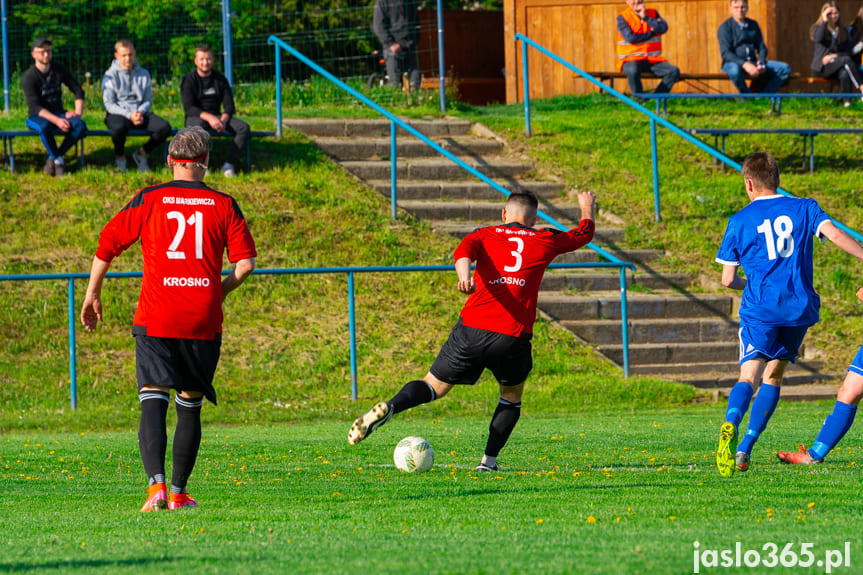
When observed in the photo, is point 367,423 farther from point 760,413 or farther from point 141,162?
point 141,162

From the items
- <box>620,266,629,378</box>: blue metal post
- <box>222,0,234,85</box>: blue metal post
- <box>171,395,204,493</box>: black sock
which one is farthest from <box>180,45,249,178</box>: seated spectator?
<box>171,395,204,493</box>: black sock

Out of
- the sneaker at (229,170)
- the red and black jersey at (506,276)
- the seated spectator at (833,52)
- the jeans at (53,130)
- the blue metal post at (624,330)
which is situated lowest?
the blue metal post at (624,330)

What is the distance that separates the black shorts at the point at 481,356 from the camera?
7.42 meters

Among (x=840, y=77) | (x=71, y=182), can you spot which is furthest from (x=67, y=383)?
(x=840, y=77)

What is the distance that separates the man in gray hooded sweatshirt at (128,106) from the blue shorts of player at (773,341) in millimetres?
11225

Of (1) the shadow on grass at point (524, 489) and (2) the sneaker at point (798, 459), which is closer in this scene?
(1) the shadow on grass at point (524, 489)

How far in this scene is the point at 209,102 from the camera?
17.0 m

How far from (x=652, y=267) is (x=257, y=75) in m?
9.94

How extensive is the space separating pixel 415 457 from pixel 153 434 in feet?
6.77

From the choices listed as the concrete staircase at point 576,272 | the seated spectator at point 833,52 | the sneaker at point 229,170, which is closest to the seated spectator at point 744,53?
the seated spectator at point 833,52

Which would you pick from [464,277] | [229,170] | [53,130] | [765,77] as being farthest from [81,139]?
[765,77]

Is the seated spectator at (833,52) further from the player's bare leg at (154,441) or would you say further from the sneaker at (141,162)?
the player's bare leg at (154,441)

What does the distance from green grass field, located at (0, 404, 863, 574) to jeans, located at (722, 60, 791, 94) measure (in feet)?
38.0

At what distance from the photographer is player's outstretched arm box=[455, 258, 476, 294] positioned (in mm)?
6965
